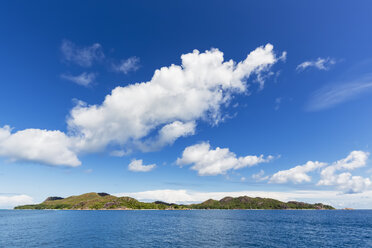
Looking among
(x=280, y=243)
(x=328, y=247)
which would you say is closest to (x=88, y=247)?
(x=280, y=243)

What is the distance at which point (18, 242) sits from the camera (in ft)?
247

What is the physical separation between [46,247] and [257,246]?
72.6 m

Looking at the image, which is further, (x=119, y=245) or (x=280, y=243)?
(x=280, y=243)

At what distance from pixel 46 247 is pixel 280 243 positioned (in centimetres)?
8423

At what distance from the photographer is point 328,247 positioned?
72.2 meters

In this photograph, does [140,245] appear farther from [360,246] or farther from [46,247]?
[360,246]

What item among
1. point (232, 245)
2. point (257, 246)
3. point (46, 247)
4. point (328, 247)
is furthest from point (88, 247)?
point (328, 247)

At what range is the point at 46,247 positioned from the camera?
67.3m

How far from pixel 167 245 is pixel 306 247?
49.4 m

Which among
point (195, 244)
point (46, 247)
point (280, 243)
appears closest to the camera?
point (46, 247)

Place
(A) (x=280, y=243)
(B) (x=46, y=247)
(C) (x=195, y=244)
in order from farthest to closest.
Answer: (A) (x=280, y=243) → (C) (x=195, y=244) → (B) (x=46, y=247)

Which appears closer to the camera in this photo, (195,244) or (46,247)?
(46,247)

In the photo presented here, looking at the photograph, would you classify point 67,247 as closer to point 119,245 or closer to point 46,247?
point 46,247

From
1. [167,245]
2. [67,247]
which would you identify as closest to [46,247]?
[67,247]
